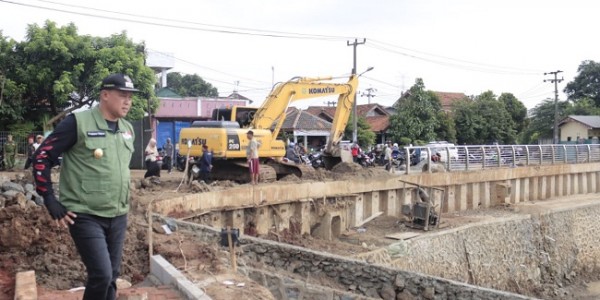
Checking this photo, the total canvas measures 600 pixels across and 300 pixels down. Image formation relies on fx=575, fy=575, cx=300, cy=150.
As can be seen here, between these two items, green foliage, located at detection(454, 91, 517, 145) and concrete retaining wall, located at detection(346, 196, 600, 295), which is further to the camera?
green foliage, located at detection(454, 91, 517, 145)

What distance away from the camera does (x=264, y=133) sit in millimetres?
15500

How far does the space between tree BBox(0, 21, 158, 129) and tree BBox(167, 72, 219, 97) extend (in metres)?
37.1

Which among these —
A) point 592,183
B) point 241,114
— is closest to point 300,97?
point 241,114

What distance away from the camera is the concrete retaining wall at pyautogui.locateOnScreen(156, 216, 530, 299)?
25.7ft

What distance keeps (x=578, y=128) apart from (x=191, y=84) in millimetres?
38582

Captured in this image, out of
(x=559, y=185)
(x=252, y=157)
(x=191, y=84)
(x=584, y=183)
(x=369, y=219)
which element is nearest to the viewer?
(x=252, y=157)

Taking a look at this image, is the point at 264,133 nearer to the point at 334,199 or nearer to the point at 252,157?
the point at 252,157

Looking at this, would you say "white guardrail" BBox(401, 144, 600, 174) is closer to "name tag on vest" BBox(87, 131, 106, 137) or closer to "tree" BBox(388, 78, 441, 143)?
"tree" BBox(388, 78, 441, 143)

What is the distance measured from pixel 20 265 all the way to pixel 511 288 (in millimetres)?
12991

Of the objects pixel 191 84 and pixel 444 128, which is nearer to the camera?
pixel 444 128

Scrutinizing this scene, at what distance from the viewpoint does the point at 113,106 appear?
3867 millimetres

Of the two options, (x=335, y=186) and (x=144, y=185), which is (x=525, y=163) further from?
(x=144, y=185)

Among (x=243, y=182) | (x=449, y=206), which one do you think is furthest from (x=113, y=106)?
(x=449, y=206)

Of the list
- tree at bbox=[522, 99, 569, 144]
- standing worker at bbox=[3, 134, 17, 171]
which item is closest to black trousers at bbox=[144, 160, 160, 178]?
standing worker at bbox=[3, 134, 17, 171]
